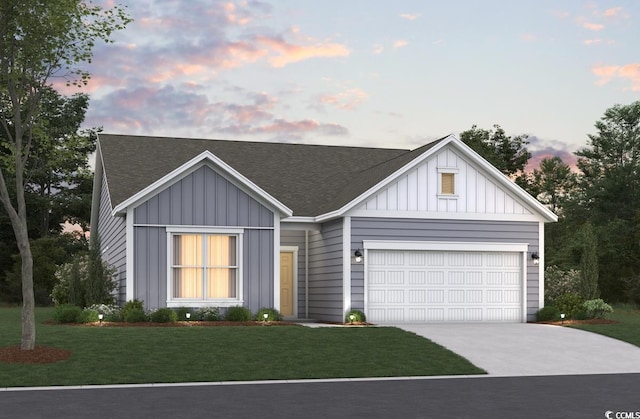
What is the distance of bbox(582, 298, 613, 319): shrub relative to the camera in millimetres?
26297

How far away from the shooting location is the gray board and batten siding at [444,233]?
85.3 ft

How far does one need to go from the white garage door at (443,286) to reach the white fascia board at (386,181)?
64.5 inches

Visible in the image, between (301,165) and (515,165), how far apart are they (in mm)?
30174

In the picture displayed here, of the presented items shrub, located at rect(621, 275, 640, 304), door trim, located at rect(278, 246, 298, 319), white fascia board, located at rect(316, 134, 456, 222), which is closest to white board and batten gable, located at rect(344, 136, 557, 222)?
white fascia board, located at rect(316, 134, 456, 222)

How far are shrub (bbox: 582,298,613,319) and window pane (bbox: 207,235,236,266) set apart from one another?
36.2 feet

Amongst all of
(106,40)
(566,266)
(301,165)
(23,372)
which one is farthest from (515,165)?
(23,372)

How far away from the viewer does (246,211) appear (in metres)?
25.6

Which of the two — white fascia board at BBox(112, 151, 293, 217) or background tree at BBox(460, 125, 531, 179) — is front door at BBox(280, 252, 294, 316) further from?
background tree at BBox(460, 125, 531, 179)

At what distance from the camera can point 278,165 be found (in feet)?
107

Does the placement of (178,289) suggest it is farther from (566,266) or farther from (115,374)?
(566,266)

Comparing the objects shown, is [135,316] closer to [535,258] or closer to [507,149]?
[535,258]

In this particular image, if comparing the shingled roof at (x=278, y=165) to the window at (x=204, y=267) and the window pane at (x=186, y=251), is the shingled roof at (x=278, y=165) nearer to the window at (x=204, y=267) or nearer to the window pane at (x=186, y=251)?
the window pane at (x=186, y=251)

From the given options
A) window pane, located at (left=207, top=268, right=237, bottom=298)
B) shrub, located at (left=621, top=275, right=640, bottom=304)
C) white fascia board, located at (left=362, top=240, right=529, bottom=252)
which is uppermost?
white fascia board, located at (left=362, top=240, right=529, bottom=252)

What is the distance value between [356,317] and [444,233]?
13.2 feet
